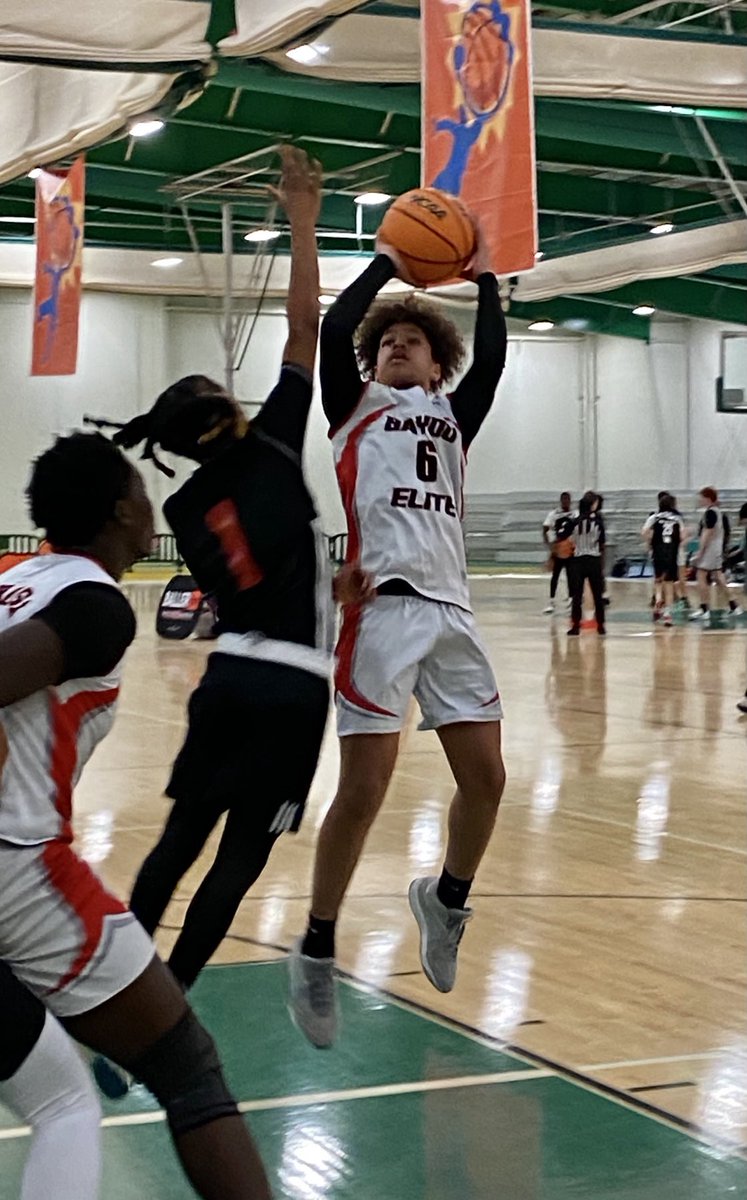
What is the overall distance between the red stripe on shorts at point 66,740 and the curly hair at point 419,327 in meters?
2.15

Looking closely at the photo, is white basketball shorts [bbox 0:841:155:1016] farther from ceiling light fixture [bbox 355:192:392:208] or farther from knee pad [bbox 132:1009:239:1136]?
ceiling light fixture [bbox 355:192:392:208]

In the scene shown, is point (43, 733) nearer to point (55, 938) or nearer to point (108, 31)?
point (55, 938)

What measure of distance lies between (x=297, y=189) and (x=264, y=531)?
0.80 meters

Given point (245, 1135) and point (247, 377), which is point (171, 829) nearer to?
point (245, 1135)

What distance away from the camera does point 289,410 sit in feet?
11.6

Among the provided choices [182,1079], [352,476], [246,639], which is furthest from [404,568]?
[182,1079]

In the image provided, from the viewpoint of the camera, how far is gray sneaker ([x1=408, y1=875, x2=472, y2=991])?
4.32 meters

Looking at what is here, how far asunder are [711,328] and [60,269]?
880 inches

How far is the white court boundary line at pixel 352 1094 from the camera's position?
11.7ft

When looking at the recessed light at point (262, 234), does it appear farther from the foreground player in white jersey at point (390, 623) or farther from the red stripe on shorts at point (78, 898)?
the red stripe on shorts at point (78, 898)

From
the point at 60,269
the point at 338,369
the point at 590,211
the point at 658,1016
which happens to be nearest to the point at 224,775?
the point at 338,369

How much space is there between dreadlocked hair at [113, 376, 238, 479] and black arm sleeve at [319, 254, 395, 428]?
0.53 m

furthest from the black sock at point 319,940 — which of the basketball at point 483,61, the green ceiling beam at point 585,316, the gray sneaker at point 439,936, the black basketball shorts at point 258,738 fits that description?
the green ceiling beam at point 585,316

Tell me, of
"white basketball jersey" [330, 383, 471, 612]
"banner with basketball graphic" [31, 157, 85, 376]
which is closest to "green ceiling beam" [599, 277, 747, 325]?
"banner with basketball graphic" [31, 157, 85, 376]
